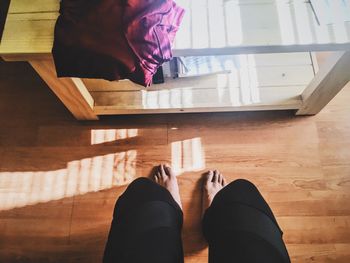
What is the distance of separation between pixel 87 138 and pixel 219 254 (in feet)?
2.23

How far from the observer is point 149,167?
1.24m

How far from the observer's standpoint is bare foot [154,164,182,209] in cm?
117

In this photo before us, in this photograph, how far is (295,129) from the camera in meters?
1.27

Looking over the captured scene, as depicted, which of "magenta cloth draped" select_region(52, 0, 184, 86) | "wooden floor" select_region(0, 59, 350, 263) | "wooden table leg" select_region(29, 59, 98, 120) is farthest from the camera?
"wooden floor" select_region(0, 59, 350, 263)

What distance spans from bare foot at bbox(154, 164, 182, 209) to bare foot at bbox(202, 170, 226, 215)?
0.30ft

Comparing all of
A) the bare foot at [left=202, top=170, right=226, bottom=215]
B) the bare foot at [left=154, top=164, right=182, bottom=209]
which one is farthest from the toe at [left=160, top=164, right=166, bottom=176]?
the bare foot at [left=202, top=170, right=226, bottom=215]

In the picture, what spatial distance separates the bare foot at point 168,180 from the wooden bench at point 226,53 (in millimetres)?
218

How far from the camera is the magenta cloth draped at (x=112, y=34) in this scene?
796 mm

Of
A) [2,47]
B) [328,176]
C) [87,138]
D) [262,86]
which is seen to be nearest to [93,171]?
[87,138]

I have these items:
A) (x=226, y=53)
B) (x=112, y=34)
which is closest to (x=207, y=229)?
(x=226, y=53)

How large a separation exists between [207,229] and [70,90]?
2.00 feet

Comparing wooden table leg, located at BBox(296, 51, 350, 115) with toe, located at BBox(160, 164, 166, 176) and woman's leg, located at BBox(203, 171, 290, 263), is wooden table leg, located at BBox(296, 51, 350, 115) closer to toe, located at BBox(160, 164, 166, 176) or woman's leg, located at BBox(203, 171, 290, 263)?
woman's leg, located at BBox(203, 171, 290, 263)

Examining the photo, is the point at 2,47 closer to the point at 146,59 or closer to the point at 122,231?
the point at 146,59

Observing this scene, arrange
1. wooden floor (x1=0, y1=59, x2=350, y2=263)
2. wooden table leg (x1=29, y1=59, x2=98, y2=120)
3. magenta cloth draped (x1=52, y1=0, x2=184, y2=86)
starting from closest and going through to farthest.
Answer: magenta cloth draped (x1=52, y1=0, x2=184, y2=86), wooden table leg (x1=29, y1=59, x2=98, y2=120), wooden floor (x1=0, y1=59, x2=350, y2=263)
